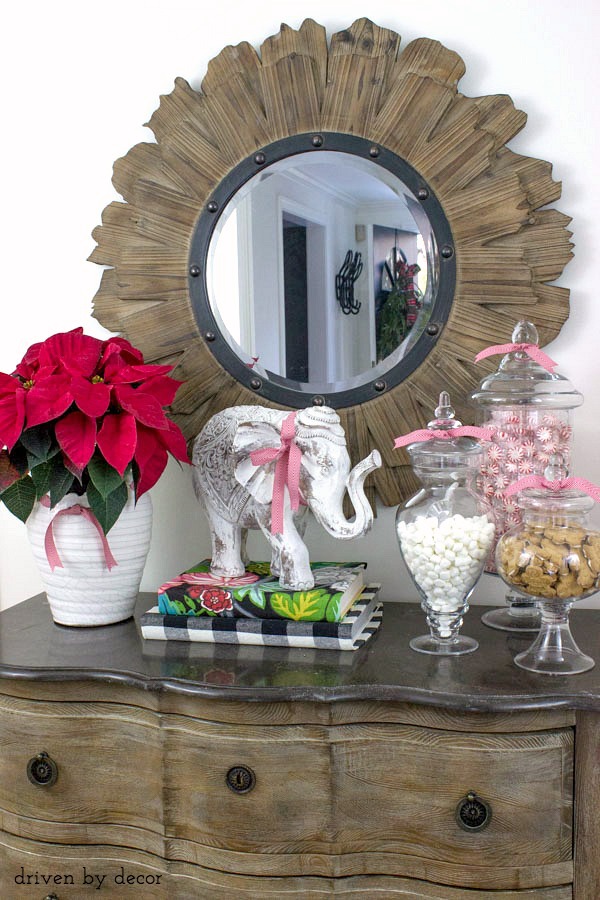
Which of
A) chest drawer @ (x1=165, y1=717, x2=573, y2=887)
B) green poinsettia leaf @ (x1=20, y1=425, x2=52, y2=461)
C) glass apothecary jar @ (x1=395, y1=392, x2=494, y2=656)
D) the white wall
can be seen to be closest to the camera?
chest drawer @ (x1=165, y1=717, x2=573, y2=887)

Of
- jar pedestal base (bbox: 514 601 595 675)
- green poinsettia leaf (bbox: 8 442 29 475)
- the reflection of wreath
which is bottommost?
jar pedestal base (bbox: 514 601 595 675)

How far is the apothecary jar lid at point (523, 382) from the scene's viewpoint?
129cm

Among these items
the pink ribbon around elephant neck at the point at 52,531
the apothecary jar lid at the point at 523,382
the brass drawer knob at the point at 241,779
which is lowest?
the brass drawer knob at the point at 241,779

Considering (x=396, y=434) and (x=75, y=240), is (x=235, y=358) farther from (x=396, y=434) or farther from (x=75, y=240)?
(x=75, y=240)

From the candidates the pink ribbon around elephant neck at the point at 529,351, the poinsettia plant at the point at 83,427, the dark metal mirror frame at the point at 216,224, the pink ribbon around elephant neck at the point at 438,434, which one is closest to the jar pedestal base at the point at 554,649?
the pink ribbon around elephant neck at the point at 438,434

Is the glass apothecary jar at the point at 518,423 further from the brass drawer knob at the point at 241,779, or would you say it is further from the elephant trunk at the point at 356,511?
the brass drawer knob at the point at 241,779

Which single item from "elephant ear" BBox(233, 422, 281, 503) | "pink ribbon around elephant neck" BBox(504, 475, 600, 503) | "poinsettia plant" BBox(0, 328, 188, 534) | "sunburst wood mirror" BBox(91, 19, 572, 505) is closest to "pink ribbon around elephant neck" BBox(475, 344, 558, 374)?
"sunburst wood mirror" BBox(91, 19, 572, 505)

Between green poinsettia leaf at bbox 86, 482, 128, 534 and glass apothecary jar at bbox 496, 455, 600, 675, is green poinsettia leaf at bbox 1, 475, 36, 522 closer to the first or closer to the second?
green poinsettia leaf at bbox 86, 482, 128, 534

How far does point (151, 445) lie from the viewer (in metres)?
1.31

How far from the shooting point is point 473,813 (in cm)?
105

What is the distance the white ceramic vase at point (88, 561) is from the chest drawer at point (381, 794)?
30cm

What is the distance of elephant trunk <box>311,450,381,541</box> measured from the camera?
48.2 inches

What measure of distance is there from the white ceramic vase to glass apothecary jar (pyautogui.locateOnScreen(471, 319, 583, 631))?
538 mm

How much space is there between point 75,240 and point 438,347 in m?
0.73
